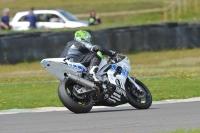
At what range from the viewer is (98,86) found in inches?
429

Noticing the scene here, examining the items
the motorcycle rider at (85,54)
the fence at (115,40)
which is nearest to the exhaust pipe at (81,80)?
the motorcycle rider at (85,54)

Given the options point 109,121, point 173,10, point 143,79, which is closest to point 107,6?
point 173,10

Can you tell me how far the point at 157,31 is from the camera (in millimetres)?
26156

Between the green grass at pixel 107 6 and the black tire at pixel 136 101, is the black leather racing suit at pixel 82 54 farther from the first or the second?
the green grass at pixel 107 6

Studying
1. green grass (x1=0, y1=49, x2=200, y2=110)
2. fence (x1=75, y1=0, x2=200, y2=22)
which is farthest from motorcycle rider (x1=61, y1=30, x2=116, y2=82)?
fence (x1=75, y1=0, x2=200, y2=22)

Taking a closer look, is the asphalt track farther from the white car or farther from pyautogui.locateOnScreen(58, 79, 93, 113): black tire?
the white car

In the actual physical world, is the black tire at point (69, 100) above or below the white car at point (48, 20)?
above

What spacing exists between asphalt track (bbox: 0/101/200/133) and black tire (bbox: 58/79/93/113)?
11 centimetres

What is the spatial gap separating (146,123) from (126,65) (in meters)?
2.36

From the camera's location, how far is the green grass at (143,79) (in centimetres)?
1336

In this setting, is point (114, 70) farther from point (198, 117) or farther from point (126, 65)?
point (198, 117)

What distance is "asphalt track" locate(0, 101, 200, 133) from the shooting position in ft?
28.4

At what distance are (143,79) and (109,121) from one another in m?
8.17

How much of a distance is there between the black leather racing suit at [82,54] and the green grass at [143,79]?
1.65 metres
